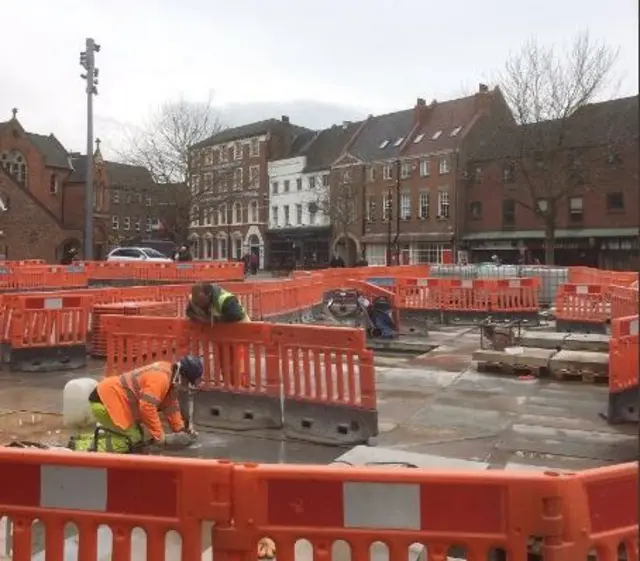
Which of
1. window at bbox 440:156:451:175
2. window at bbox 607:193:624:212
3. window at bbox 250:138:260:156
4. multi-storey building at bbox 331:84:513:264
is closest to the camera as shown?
window at bbox 607:193:624:212

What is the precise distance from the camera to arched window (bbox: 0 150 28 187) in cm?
6272

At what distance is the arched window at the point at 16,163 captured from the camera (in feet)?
206

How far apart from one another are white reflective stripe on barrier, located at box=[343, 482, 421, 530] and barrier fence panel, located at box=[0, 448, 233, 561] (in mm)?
537

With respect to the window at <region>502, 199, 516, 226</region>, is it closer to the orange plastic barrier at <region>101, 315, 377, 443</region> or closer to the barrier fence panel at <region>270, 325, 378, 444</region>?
the orange plastic barrier at <region>101, 315, 377, 443</region>

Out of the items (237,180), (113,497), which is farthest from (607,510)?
(237,180)

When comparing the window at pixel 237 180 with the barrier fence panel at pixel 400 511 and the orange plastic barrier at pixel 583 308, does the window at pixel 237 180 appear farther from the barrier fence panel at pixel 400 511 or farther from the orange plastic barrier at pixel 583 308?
the barrier fence panel at pixel 400 511

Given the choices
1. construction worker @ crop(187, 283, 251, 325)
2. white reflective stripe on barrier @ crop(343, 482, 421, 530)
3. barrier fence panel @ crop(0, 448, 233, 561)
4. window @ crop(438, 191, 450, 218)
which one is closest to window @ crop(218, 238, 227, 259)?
window @ crop(438, 191, 450, 218)

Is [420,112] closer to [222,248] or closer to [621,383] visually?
[222,248]

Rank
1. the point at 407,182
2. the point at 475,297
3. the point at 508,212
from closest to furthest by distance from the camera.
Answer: the point at 475,297 → the point at 508,212 → the point at 407,182

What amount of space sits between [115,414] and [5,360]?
224 inches

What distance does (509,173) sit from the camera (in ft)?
158

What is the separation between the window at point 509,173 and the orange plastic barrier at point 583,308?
30584 mm

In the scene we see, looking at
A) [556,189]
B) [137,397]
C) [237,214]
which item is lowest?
[137,397]

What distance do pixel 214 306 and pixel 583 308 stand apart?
37.1 ft
